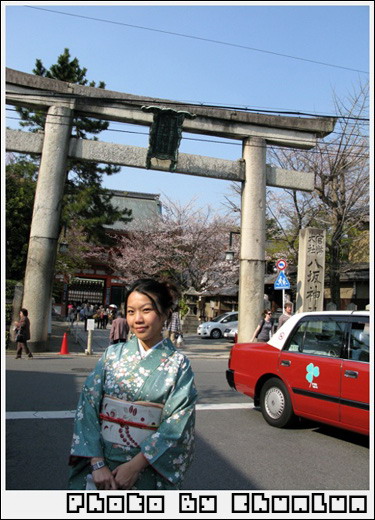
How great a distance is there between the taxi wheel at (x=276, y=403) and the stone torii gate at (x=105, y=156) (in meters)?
8.09

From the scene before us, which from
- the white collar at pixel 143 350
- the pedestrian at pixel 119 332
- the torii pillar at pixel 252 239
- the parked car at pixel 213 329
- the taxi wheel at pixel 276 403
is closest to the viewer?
the white collar at pixel 143 350

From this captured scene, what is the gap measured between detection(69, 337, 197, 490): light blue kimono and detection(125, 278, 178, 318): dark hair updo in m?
0.26

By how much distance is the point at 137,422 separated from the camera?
2.36 m

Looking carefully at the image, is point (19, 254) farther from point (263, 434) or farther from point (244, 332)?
point (263, 434)

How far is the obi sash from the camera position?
2363 millimetres

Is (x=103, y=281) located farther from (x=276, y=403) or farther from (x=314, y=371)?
(x=314, y=371)

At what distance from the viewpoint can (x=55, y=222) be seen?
45.0 feet

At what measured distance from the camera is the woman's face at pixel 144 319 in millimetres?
2539

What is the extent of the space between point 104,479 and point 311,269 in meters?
13.0

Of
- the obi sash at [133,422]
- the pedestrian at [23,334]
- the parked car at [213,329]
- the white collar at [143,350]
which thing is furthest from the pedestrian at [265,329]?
the parked car at [213,329]

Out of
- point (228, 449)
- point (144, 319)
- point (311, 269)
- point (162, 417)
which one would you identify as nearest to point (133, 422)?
point (162, 417)

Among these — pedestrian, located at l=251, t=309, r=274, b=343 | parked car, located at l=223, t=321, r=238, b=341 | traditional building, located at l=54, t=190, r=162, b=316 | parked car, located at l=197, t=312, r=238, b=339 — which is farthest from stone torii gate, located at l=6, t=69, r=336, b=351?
traditional building, located at l=54, t=190, r=162, b=316

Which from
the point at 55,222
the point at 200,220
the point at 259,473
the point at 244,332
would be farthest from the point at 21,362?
the point at 200,220

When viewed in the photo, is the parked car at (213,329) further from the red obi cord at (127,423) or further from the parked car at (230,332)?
the red obi cord at (127,423)
